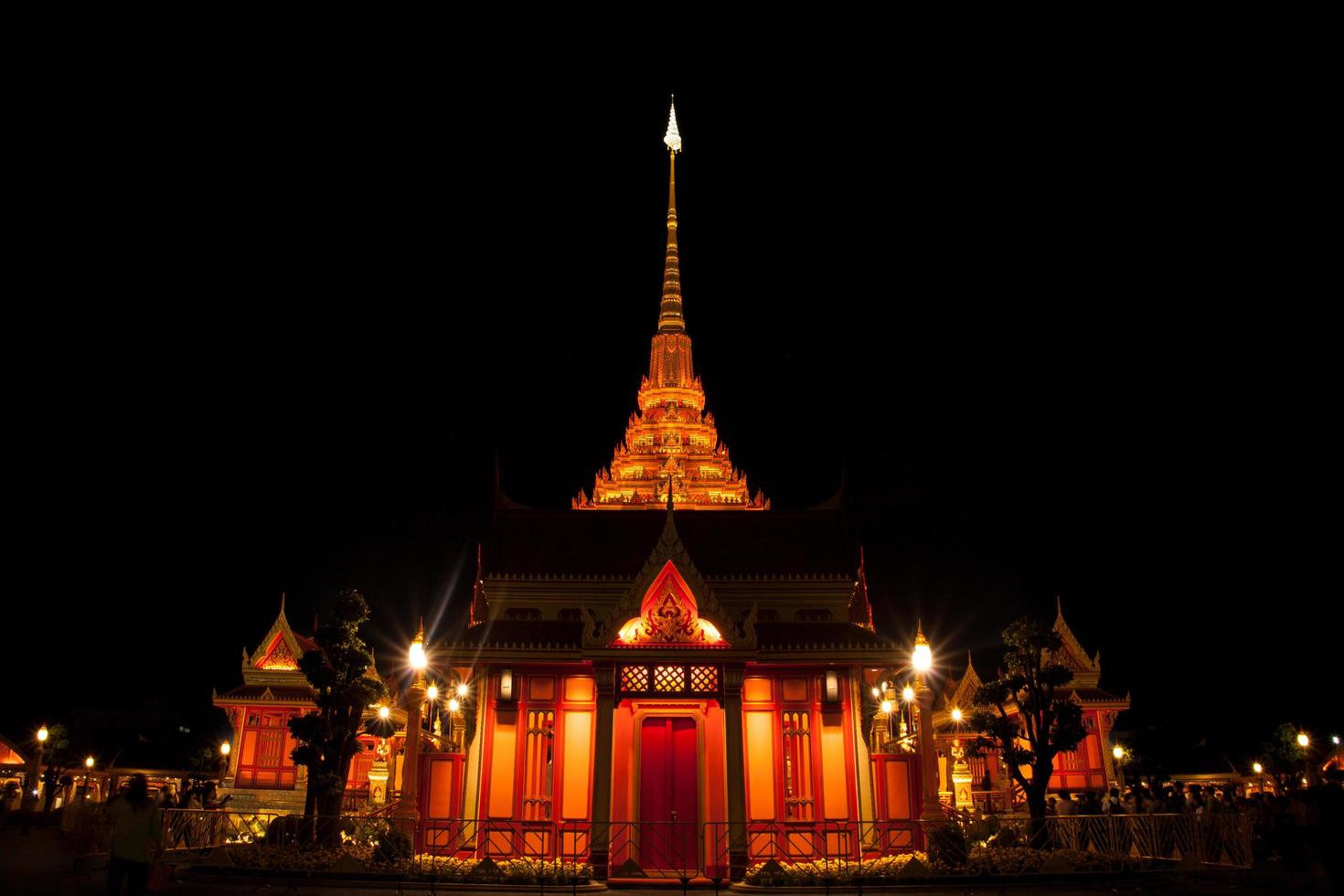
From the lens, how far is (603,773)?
2145 cm

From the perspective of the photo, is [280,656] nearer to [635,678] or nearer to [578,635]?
[578,635]

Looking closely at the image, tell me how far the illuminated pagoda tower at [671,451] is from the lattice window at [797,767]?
101 feet

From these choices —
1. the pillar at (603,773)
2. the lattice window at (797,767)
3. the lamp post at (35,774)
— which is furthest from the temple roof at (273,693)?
the lattice window at (797,767)

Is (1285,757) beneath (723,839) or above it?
above

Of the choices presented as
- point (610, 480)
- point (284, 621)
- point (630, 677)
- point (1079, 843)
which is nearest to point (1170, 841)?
point (1079, 843)

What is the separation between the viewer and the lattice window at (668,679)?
898 inches

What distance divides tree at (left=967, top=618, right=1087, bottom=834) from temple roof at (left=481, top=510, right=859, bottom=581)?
6.61 metres

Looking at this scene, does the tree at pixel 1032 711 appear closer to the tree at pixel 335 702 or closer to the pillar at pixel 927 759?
the pillar at pixel 927 759

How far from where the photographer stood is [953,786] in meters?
32.8

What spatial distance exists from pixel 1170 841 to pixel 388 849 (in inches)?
568

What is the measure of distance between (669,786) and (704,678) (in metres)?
2.87

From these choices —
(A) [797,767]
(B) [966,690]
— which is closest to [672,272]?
(B) [966,690]

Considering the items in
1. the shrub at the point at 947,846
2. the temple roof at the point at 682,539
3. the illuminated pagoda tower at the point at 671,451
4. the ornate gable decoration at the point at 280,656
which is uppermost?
the illuminated pagoda tower at the point at 671,451

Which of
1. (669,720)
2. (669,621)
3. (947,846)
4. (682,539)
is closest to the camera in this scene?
(947,846)
